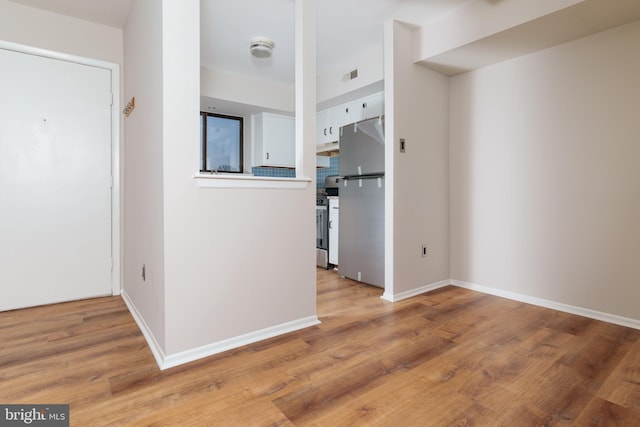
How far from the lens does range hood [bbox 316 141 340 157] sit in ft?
14.4

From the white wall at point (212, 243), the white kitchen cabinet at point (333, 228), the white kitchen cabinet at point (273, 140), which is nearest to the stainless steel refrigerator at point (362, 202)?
the white kitchen cabinet at point (333, 228)

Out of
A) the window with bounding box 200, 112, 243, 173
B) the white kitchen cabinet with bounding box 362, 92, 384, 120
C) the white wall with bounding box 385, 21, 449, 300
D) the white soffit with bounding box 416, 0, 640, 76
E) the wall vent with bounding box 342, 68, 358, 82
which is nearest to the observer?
the white soffit with bounding box 416, 0, 640, 76

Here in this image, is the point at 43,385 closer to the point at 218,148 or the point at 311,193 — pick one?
the point at 311,193

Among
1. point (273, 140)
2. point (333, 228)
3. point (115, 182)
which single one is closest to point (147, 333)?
point (115, 182)

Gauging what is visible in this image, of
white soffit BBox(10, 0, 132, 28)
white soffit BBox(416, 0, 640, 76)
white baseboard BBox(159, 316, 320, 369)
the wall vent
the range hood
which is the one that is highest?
white soffit BBox(10, 0, 132, 28)

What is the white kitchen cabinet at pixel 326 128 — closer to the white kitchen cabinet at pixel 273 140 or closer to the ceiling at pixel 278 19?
the white kitchen cabinet at pixel 273 140

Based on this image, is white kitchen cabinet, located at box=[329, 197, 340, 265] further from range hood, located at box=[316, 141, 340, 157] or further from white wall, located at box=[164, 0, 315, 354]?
white wall, located at box=[164, 0, 315, 354]

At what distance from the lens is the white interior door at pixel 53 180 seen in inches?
107

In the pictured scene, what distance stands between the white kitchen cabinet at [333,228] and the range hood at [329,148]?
74 centimetres

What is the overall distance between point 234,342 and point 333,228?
2350 mm

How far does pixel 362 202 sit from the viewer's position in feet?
11.4

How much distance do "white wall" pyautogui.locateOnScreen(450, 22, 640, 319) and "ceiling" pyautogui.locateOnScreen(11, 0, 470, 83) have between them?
37.9 inches

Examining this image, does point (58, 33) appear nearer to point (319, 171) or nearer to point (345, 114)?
point (345, 114)

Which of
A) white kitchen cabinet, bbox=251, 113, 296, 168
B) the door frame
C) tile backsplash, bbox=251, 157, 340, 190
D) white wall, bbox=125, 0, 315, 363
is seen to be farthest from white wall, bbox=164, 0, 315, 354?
tile backsplash, bbox=251, 157, 340, 190
